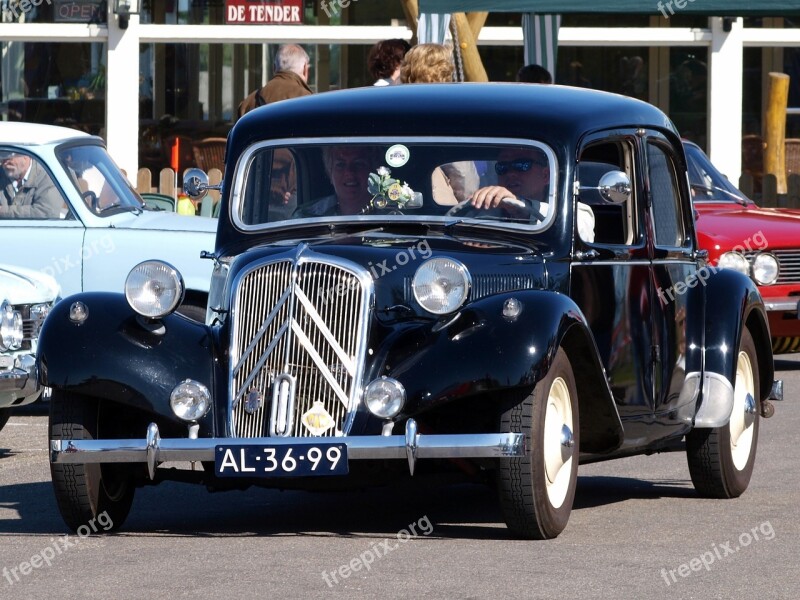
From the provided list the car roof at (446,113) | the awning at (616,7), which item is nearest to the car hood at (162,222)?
the awning at (616,7)

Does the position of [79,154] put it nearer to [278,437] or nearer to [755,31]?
[278,437]

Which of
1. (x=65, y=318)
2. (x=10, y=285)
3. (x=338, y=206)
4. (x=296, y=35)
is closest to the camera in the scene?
(x=65, y=318)

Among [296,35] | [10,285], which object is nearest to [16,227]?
[10,285]

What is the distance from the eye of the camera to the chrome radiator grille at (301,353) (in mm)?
6133

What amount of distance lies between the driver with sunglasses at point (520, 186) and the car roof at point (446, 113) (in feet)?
0.29

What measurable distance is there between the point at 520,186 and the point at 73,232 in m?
4.81

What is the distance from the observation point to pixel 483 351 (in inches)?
234

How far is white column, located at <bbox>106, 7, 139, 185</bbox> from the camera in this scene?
2102 cm

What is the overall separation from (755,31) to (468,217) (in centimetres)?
1564

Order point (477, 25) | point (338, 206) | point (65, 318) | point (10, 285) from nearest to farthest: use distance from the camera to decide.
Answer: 1. point (65, 318)
2. point (338, 206)
3. point (10, 285)
4. point (477, 25)

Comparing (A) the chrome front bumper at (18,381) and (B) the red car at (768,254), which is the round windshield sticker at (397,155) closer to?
(A) the chrome front bumper at (18,381)

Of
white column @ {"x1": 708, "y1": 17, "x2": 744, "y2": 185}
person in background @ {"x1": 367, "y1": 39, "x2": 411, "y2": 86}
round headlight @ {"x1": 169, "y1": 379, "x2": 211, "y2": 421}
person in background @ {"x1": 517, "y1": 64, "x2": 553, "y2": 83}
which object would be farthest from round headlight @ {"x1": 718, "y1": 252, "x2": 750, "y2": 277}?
white column @ {"x1": 708, "y1": 17, "x2": 744, "y2": 185}

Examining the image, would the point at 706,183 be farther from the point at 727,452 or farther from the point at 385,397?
the point at 385,397

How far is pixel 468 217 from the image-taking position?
267 inches
